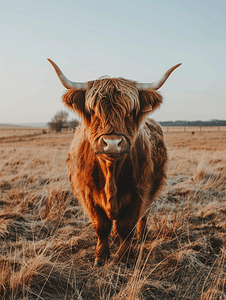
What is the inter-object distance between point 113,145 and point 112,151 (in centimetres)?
5

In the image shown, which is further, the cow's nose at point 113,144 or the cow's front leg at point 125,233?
the cow's front leg at point 125,233

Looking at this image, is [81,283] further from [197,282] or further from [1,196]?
[1,196]

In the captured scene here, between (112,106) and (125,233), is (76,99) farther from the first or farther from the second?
(125,233)

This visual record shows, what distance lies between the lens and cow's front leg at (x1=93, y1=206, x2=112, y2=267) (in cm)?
271

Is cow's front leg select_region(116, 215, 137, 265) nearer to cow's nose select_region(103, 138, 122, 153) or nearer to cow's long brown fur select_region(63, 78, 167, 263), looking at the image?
cow's long brown fur select_region(63, 78, 167, 263)

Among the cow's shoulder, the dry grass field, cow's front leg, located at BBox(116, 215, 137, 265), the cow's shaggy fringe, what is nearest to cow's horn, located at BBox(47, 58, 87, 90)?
the cow's shaggy fringe

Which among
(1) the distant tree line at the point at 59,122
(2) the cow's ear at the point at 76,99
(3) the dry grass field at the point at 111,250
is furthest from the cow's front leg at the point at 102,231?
(1) the distant tree line at the point at 59,122

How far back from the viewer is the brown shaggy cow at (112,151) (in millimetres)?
2168

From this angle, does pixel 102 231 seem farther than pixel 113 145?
Yes

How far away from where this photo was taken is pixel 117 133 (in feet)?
6.91

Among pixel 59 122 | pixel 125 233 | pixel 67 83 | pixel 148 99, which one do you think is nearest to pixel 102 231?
pixel 125 233

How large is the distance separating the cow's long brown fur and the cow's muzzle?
71 mm

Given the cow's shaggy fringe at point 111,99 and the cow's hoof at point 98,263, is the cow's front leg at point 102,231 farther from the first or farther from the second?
the cow's shaggy fringe at point 111,99

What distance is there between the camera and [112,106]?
220cm
